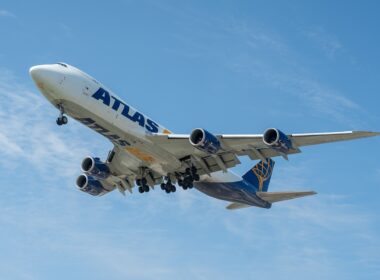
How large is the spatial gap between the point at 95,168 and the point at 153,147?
6461 mm

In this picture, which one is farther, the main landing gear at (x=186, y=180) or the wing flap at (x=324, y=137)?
the main landing gear at (x=186, y=180)

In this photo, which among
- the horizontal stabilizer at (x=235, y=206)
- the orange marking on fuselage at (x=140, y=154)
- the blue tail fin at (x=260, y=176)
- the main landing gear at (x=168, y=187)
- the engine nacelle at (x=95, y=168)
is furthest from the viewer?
the blue tail fin at (x=260, y=176)

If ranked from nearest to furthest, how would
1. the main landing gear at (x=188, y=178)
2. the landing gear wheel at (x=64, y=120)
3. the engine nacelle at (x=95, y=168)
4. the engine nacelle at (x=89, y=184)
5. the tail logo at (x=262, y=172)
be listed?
the landing gear wheel at (x=64, y=120) → the main landing gear at (x=188, y=178) → the engine nacelle at (x=95, y=168) → the engine nacelle at (x=89, y=184) → the tail logo at (x=262, y=172)

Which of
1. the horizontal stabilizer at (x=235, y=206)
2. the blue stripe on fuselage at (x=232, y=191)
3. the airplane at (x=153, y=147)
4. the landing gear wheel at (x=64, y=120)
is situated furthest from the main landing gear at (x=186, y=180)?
the landing gear wheel at (x=64, y=120)

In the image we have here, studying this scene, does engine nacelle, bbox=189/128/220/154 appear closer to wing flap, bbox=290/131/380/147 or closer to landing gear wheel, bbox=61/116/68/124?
wing flap, bbox=290/131/380/147

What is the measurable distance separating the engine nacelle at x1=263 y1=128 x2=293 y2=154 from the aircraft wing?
1.62 feet

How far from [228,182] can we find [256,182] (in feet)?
15.7

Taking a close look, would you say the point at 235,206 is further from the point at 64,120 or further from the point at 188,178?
the point at 64,120

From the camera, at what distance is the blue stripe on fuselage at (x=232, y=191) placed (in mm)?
51312

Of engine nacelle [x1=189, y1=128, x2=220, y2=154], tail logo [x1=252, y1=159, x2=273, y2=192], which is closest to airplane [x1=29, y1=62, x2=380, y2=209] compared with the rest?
engine nacelle [x1=189, y1=128, x2=220, y2=154]

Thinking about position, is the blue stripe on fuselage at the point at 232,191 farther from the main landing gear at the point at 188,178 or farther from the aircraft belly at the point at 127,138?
the aircraft belly at the point at 127,138

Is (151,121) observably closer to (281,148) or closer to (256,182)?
(281,148)

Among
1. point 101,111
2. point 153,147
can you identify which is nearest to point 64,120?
point 101,111

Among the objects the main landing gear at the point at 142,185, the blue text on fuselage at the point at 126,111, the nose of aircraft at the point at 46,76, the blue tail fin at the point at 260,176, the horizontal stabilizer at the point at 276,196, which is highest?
the blue tail fin at the point at 260,176
